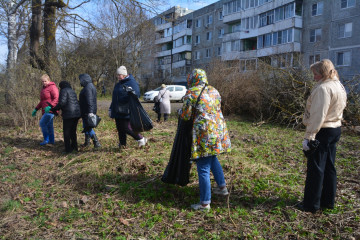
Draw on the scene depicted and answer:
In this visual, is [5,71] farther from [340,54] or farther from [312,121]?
[340,54]

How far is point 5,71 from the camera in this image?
381 inches

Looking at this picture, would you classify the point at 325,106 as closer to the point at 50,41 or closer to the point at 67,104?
the point at 67,104

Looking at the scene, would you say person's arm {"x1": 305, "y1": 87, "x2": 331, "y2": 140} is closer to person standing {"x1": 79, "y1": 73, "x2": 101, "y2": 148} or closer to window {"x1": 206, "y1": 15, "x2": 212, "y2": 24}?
person standing {"x1": 79, "y1": 73, "x2": 101, "y2": 148}

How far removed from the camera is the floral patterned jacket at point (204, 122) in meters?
3.51

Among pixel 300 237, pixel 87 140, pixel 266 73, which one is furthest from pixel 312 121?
pixel 266 73

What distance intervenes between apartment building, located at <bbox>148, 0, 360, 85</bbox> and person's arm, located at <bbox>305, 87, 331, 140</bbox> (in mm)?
8918

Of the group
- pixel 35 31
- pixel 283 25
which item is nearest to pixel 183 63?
pixel 283 25

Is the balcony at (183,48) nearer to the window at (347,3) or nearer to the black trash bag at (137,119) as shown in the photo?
the window at (347,3)

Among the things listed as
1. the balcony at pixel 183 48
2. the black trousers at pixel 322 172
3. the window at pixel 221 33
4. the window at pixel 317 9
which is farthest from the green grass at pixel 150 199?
the balcony at pixel 183 48

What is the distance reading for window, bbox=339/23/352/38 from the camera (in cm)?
2561

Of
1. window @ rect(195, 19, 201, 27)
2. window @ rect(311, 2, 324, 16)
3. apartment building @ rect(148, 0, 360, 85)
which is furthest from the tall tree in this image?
window @ rect(195, 19, 201, 27)

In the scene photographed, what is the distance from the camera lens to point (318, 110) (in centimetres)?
319

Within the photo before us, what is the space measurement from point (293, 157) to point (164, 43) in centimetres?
5345

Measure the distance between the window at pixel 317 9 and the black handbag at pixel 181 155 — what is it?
29.8m
